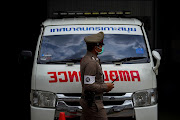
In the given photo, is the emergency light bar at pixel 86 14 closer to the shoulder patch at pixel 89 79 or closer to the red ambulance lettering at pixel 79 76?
the red ambulance lettering at pixel 79 76

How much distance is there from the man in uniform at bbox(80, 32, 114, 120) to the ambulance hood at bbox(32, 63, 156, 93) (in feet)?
3.09

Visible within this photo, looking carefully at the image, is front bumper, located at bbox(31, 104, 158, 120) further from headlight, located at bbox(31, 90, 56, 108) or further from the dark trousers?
the dark trousers

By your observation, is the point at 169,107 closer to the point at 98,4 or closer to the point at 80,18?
the point at 98,4

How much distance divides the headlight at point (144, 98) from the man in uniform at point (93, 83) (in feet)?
3.40

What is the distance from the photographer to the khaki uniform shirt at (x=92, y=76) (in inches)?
221

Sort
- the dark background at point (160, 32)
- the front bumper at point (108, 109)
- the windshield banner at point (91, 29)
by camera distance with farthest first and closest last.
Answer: the dark background at point (160, 32) → the windshield banner at point (91, 29) → the front bumper at point (108, 109)

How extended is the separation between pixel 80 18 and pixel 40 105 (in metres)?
2.12

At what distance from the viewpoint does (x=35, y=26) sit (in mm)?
15594

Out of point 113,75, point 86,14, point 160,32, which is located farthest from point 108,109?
point 160,32

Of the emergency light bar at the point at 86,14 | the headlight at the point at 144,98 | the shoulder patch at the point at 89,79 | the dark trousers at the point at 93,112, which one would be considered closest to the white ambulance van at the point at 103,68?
the headlight at the point at 144,98

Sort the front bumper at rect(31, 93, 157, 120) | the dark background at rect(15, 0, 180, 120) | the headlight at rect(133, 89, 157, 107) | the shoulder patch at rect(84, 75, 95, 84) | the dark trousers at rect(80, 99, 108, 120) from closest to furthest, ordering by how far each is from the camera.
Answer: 1. the shoulder patch at rect(84, 75, 95, 84)
2. the dark trousers at rect(80, 99, 108, 120)
3. the front bumper at rect(31, 93, 157, 120)
4. the headlight at rect(133, 89, 157, 107)
5. the dark background at rect(15, 0, 180, 120)

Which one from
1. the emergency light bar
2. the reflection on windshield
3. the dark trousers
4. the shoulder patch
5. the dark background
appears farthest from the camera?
the dark background

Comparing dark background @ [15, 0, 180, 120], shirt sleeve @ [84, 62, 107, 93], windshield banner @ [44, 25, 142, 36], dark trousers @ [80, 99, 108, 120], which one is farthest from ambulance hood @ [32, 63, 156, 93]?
dark background @ [15, 0, 180, 120]

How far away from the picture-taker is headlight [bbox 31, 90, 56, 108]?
666 centimetres
